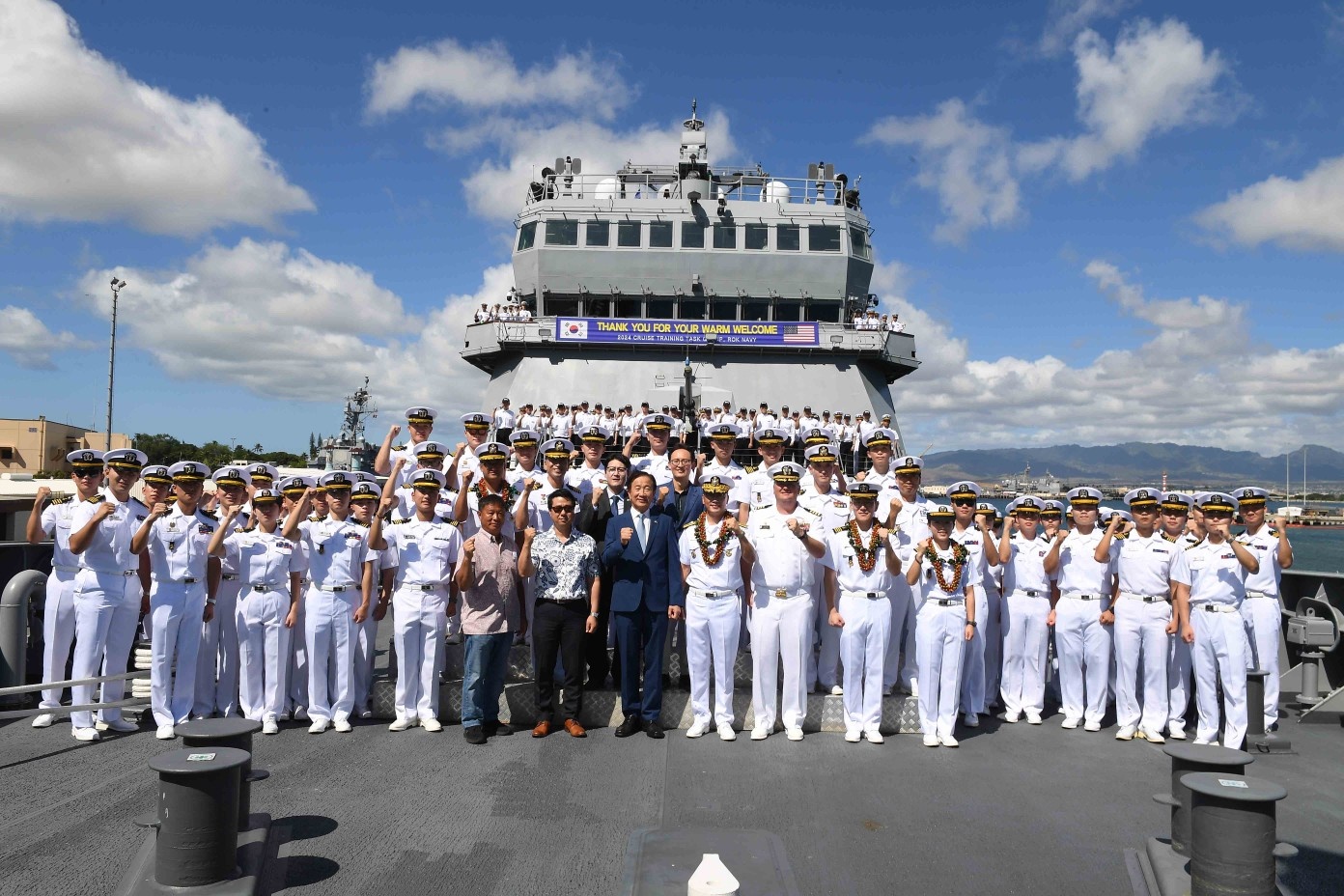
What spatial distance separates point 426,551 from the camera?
588cm

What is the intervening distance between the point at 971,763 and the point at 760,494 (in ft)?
8.25

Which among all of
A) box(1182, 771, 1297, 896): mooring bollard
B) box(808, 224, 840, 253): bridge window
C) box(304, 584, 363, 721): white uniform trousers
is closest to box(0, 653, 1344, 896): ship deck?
box(304, 584, 363, 721): white uniform trousers

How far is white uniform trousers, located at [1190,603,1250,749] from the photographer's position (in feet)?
18.7

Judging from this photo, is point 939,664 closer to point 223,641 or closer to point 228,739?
point 228,739

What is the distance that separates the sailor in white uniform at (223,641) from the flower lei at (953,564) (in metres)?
4.72

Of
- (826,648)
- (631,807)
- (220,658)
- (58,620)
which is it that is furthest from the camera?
(826,648)

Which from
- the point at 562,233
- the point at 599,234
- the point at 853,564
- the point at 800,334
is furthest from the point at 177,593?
the point at 599,234

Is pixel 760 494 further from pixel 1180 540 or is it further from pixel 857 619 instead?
pixel 1180 540

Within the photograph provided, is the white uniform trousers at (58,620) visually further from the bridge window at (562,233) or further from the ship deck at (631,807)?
the bridge window at (562,233)

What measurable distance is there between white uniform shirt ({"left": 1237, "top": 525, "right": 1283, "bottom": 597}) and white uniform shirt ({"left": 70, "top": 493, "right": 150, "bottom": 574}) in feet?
25.6

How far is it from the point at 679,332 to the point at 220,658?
13468mm

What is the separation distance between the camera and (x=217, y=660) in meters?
6.19

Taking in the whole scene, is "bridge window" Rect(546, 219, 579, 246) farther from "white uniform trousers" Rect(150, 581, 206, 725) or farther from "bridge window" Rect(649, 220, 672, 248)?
"white uniform trousers" Rect(150, 581, 206, 725)

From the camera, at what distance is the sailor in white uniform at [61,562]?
5.73 m
